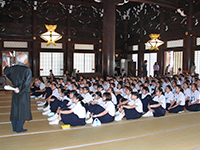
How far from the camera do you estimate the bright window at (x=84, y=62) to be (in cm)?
1508

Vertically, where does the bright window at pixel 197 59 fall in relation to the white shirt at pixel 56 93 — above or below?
above

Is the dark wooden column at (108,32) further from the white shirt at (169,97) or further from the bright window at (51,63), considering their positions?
the bright window at (51,63)

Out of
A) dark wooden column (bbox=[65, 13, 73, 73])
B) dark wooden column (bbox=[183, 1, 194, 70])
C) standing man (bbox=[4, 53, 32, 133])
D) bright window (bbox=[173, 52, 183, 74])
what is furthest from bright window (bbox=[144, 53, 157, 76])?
standing man (bbox=[4, 53, 32, 133])

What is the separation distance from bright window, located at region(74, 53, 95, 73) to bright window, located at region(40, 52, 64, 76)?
3.75 feet

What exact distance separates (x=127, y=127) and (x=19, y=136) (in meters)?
2.15

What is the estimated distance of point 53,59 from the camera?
14445mm

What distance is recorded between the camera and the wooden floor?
321cm

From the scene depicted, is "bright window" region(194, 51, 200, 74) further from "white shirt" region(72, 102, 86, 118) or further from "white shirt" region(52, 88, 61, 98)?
"white shirt" region(72, 102, 86, 118)

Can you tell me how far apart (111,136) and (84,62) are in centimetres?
1197

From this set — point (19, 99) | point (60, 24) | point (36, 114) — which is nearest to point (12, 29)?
point (60, 24)

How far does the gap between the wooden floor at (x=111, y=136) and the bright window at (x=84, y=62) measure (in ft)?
34.7

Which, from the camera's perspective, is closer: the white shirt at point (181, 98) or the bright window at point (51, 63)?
the white shirt at point (181, 98)

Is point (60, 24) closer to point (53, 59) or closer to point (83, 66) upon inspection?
point (53, 59)

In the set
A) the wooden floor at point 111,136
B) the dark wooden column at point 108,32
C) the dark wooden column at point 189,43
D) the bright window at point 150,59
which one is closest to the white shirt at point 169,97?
the wooden floor at point 111,136
